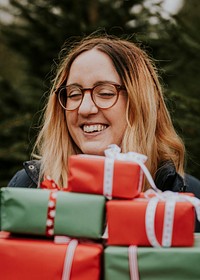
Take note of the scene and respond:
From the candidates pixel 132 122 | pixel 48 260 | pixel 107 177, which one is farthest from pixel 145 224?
pixel 132 122

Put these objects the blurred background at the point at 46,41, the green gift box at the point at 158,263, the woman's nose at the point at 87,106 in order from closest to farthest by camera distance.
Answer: the green gift box at the point at 158,263, the woman's nose at the point at 87,106, the blurred background at the point at 46,41

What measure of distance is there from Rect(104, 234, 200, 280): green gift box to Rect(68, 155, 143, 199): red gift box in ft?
0.48

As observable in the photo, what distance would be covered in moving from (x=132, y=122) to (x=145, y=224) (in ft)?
2.21

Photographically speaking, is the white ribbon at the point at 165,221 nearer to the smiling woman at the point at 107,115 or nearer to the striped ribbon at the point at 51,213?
the striped ribbon at the point at 51,213

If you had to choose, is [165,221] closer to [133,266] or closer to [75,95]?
[133,266]

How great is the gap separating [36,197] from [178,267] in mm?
392

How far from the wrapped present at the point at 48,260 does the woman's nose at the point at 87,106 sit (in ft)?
1.98

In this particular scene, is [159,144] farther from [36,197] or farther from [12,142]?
[12,142]

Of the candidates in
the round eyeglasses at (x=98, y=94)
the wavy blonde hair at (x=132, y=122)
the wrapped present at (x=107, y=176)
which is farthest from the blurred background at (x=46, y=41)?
the wrapped present at (x=107, y=176)

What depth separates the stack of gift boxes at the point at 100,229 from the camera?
138 centimetres

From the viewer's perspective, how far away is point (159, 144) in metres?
2.13

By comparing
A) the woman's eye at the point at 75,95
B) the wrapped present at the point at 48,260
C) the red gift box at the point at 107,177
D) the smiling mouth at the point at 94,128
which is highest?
the woman's eye at the point at 75,95

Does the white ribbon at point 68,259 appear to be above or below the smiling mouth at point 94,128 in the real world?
below

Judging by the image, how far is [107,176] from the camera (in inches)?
56.7
